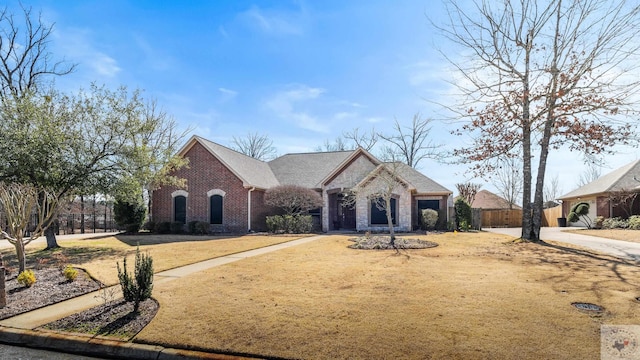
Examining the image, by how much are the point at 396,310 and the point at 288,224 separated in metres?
15.5

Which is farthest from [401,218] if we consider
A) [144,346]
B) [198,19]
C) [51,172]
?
[144,346]

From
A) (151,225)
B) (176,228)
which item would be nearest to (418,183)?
(176,228)

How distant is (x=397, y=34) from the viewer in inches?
487

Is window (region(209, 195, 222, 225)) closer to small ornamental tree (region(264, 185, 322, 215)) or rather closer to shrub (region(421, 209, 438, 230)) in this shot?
small ornamental tree (region(264, 185, 322, 215))

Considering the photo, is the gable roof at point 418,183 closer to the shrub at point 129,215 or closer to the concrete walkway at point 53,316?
the shrub at point 129,215

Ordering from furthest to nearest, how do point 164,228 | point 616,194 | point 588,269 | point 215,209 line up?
point 616,194 → point 164,228 → point 215,209 → point 588,269

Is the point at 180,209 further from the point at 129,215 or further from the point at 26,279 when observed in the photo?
the point at 26,279

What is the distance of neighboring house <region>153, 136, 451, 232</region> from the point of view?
71.3ft

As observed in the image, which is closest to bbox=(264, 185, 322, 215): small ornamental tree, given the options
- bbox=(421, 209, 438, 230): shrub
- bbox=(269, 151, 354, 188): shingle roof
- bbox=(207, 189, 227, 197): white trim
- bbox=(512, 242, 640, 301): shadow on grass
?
bbox=(269, 151, 354, 188): shingle roof

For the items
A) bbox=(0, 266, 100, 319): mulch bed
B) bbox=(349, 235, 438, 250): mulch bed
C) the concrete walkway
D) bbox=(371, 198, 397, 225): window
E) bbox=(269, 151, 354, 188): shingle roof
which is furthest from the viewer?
bbox=(269, 151, 354, 188): shingle roof

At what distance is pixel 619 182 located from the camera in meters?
25.5

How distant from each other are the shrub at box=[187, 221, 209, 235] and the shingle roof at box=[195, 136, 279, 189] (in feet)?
11.2

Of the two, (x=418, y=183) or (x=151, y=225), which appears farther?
(x=418, y=183)

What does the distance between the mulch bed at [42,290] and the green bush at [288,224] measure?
1234 centimetres
